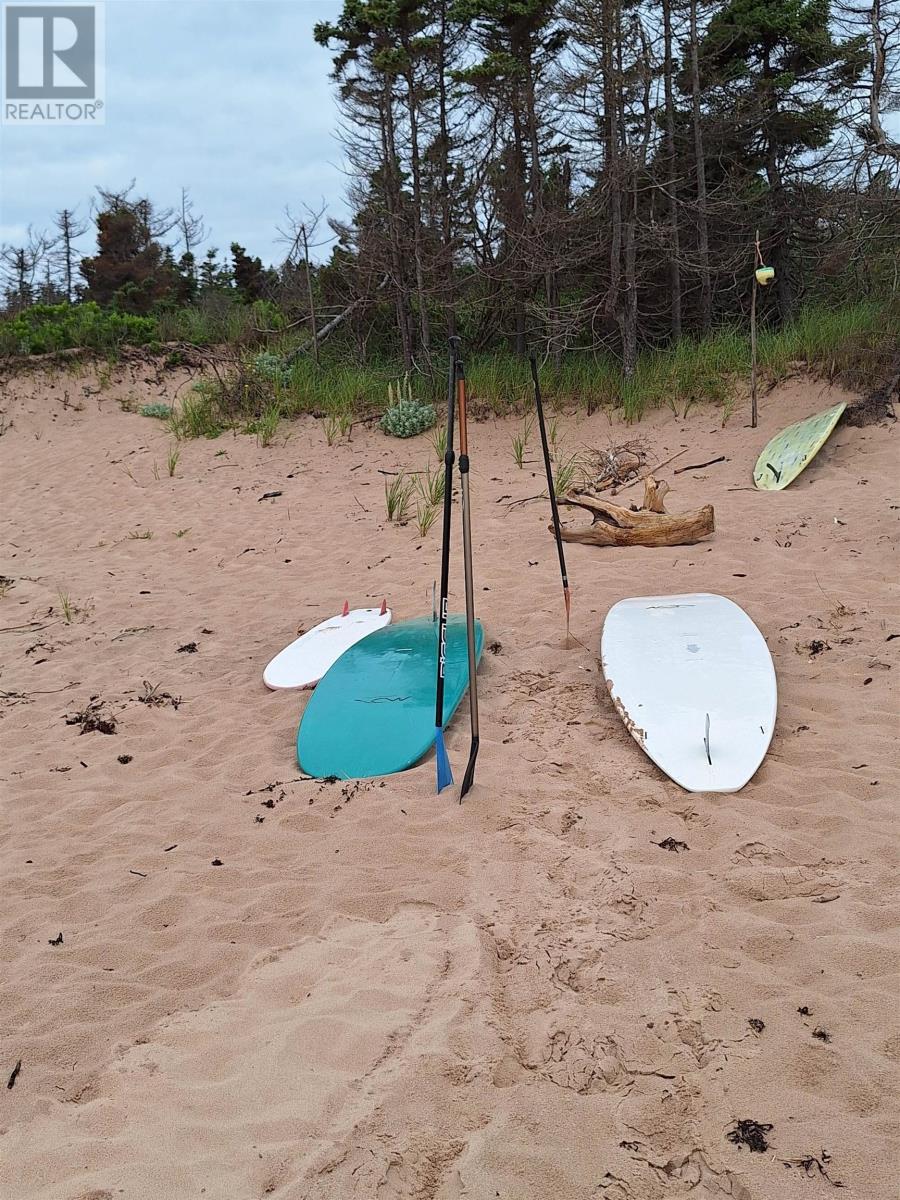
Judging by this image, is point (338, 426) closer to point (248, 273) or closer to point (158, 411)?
point (158, 411)

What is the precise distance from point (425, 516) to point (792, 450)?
280 cm

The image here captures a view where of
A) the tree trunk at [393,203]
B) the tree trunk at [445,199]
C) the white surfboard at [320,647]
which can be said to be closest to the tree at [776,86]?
the tree trunk at [445,199]

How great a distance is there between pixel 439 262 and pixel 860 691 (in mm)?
7337

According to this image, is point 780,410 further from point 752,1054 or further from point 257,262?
point 257,262

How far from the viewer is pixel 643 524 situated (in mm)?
5160

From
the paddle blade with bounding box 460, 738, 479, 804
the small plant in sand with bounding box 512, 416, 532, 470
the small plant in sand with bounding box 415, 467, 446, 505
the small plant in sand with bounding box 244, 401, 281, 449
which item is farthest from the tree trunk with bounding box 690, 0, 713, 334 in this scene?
the paddle blade with bounding box 460, 738, 479, 804

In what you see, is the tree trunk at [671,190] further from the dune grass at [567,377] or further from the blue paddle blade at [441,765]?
the blue paddle blade at [441,765]

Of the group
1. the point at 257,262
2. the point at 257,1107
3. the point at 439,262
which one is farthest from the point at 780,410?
the point at 257,262

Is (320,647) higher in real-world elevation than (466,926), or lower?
higher

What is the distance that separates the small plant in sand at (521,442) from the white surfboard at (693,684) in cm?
339

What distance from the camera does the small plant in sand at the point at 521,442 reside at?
7254mm

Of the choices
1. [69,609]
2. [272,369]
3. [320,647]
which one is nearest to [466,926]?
[320,647]

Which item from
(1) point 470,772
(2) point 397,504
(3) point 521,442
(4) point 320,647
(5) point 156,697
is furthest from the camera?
(3) point 521,442

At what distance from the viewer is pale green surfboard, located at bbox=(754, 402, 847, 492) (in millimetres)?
5977
